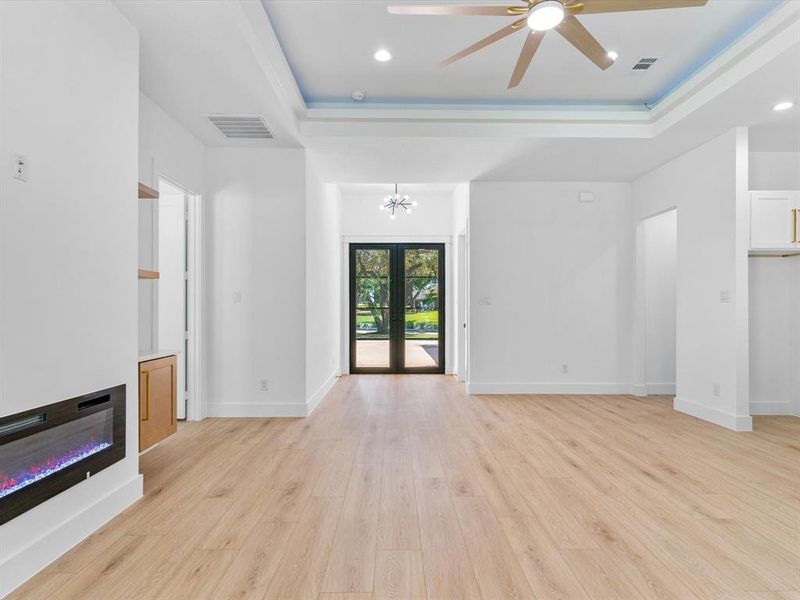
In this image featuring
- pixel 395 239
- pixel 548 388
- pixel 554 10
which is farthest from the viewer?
pixel 395 239

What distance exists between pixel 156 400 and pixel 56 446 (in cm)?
88

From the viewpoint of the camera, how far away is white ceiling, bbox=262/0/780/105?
2809 mm

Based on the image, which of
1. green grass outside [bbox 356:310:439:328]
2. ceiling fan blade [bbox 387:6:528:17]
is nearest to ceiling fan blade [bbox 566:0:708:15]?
ceiling fan blade [bbox 387:6:528:17]

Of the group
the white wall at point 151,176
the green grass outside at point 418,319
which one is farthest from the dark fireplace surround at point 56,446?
the green grass outside at point 418,319

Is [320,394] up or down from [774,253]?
down

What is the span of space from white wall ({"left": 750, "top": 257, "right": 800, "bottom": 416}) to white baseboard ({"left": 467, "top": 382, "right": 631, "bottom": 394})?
4.68ft

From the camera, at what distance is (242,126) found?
379cm

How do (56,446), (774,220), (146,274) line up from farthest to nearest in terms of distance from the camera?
(774,220) < (146,274) < (56,446)

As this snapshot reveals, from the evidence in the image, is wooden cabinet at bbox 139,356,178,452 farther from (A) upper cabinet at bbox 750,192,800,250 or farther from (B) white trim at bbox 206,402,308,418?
(A) upper cabinet at bbox 750,192,800,250

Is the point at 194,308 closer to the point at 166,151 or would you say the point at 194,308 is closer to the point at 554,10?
the point at 166,151

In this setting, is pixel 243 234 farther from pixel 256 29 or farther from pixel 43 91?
pixel 43 91

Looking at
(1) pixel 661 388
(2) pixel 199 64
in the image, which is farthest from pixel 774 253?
(2) pixel 199 64

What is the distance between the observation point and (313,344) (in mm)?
4773

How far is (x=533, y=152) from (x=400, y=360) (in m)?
3.99
